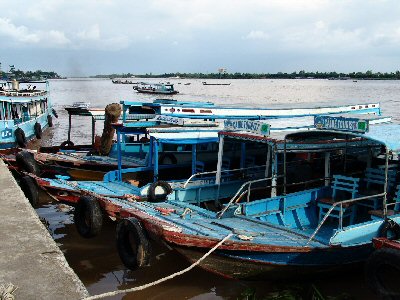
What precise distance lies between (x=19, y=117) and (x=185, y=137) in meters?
14.6

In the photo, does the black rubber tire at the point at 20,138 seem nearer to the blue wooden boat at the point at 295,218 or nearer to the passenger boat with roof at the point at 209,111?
the passenger boat with roof at the point at 209,111

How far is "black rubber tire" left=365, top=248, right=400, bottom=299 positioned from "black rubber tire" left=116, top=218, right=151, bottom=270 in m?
2.94

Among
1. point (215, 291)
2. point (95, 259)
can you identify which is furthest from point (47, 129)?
point (215, 291)

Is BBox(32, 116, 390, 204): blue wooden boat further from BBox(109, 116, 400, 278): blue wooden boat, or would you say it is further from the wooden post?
the wooden post

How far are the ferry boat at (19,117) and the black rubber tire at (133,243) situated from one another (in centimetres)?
1314

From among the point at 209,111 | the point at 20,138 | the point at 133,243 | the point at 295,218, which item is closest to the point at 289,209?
the point at 295,218

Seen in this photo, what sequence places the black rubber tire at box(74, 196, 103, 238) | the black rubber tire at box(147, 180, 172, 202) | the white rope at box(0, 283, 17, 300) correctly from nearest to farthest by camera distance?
the white rope at box(0, 283, 17, 300) < the black rubber tire at box(74, 196, 103, 238) < the black rubber tire at box(147, 180, 172, 202)

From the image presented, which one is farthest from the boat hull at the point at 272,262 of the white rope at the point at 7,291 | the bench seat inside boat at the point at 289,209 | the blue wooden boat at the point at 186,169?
the white rope at the point at 7,291

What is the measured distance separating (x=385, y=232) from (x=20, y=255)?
4.97 meters

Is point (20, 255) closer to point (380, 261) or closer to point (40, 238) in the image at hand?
point (40, 238)

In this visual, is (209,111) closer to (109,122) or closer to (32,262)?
(109,122)

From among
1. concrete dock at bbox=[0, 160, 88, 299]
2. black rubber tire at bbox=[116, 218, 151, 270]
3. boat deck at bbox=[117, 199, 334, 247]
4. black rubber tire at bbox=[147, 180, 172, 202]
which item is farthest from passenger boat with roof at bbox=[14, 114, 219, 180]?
concrete dock at bbox=[0, 160, 88, 299]

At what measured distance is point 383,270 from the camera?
5.79 metres

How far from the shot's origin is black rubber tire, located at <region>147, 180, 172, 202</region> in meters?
8.69
